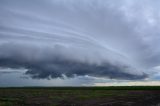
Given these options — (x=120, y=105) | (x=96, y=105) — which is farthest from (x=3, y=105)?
(x=120, y=105)

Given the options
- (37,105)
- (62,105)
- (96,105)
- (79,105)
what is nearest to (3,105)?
(37,105)

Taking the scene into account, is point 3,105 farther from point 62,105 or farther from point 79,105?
point 79,105

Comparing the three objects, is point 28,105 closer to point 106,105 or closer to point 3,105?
point 3,105

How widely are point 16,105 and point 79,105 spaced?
12863 mm

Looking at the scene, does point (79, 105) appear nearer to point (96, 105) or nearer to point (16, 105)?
point (96, 105)

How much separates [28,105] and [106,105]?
16.3 m

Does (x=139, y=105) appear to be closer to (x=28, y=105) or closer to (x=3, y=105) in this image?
(x=28, y=105)

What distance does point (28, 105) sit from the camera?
49.5 metres

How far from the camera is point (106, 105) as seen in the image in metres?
50.6

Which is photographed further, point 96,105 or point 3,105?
point 96,105

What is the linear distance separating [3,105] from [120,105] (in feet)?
78.6

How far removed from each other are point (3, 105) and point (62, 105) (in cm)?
1180

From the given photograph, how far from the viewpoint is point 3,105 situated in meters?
47.8

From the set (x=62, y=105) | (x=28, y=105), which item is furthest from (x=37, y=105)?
(x=62, y=105)
